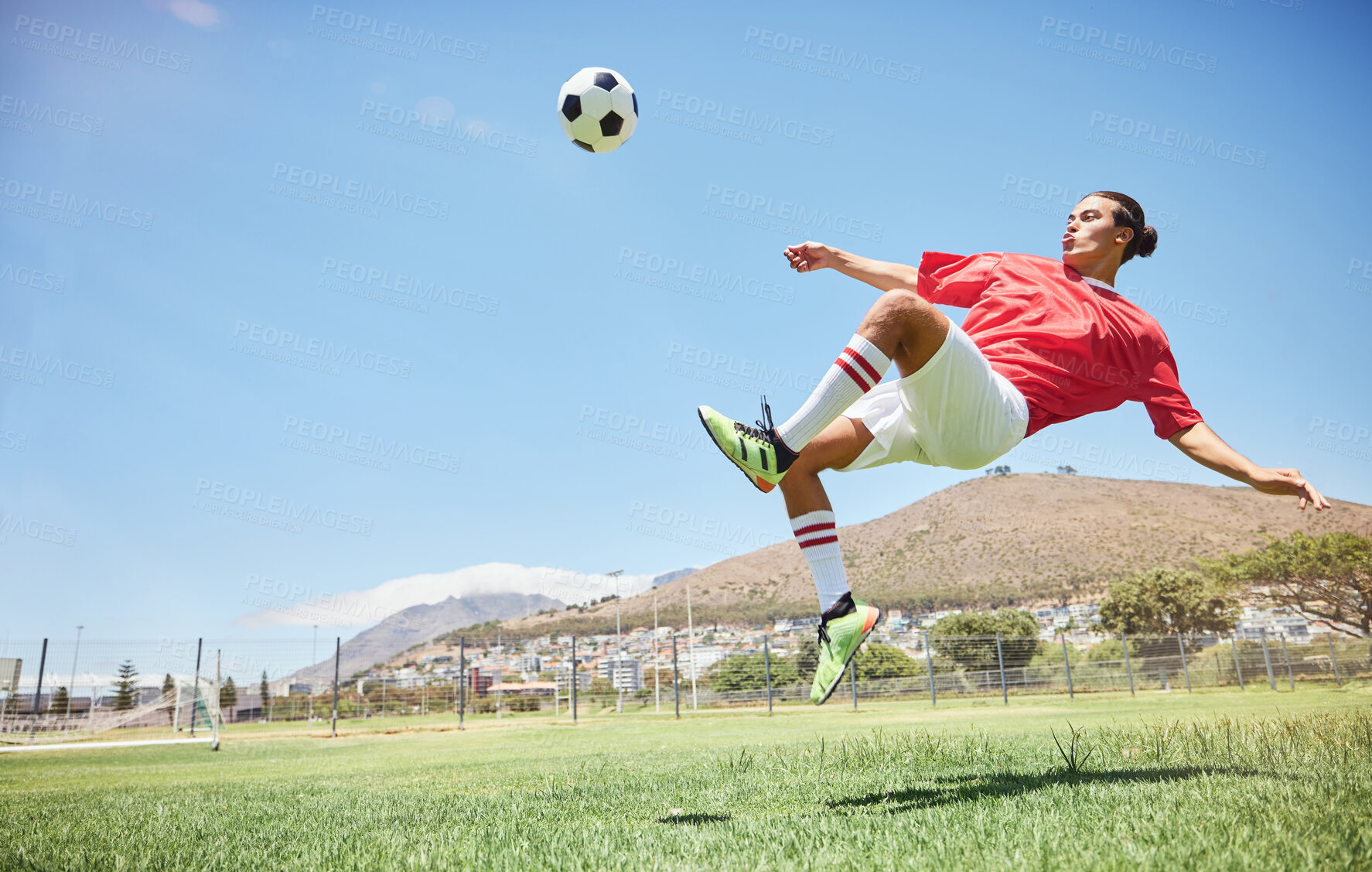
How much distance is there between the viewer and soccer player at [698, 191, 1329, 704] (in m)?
3.02

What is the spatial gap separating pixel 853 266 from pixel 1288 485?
7.27 feet

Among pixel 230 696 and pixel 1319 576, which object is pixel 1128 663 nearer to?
pixel 1319 576

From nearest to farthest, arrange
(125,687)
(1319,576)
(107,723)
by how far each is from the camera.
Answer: (107,723)
(125,687)
(1319,576)

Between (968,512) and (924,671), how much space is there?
7032 cm

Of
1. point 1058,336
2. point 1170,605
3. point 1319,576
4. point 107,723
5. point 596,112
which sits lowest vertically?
point 107,723

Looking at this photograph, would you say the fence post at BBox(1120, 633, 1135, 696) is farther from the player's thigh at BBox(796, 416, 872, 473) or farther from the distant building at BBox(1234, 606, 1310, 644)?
the player's thigh at BBox(796, 416, 872, 473)

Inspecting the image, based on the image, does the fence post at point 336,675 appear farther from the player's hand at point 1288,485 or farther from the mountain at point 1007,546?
the mountain at point 1007,546

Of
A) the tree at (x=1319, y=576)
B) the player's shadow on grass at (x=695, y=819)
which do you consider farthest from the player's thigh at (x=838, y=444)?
the tree at (x=1319, y=576)

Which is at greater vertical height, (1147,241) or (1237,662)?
(1147,241)

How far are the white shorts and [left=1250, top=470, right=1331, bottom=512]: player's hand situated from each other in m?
1.17

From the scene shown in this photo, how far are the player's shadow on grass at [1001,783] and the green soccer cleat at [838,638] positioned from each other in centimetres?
50

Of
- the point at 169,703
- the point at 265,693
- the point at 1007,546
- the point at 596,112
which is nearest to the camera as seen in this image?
the point at 596,112

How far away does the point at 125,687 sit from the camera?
2400cm

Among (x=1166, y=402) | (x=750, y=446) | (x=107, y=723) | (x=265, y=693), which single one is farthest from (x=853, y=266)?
(x=265, y=693)
